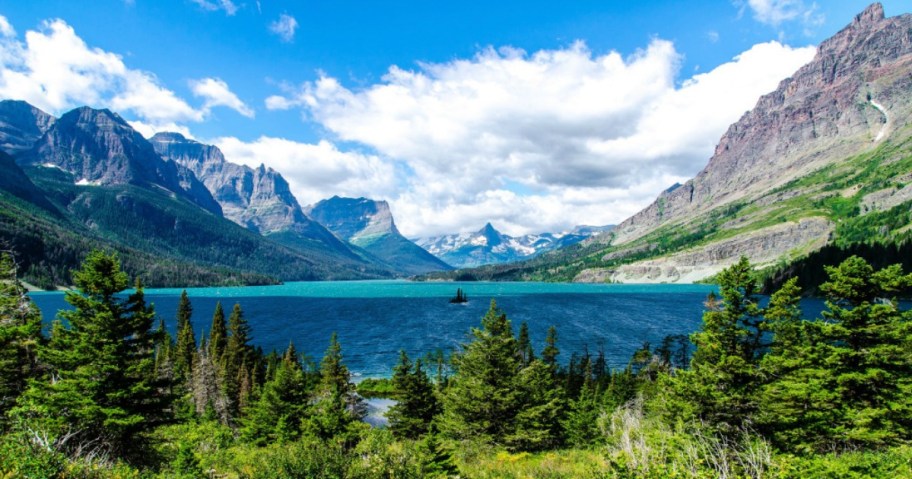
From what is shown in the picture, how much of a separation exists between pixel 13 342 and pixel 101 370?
422 inches

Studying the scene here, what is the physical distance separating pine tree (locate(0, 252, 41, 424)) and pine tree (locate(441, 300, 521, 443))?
94.3ft

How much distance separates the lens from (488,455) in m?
31.8

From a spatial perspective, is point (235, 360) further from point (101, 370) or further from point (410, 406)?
point (101, 370)

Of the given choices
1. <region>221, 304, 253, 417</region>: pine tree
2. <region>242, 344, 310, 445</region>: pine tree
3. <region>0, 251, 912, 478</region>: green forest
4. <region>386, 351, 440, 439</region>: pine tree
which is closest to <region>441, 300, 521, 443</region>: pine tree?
<region>0, 251, 912, 478</region>: green forest

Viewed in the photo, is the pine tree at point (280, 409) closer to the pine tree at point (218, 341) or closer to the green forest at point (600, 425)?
the green forest at point (600, 425)

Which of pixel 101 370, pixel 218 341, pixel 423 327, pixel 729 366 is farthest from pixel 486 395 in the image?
pixel 423 327

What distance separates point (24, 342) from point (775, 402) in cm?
4670

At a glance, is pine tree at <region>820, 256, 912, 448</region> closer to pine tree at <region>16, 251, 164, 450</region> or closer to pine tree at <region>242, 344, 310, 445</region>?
pine tree at <region>16, 251, 164, 450</region>

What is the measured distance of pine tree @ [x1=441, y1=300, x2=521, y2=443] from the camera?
3478cm

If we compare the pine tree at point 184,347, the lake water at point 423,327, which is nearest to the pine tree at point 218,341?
the pine tree at point 184,347

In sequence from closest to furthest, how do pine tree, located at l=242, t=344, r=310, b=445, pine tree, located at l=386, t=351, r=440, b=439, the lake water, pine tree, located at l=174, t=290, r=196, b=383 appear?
pine tree, located at l=386, t=351, r=440, b=439 < pine tree, located at l=242, t=344, r=310, b=445 < pine tree, located at l=174, t=290, r=196, b=383 < the lake water

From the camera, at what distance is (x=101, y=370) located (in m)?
A: 24.8

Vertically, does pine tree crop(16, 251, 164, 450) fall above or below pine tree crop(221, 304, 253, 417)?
above

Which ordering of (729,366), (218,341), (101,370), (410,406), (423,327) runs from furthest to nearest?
(423,327) < (218,341) < (410,406) < (101,370) < (729,366)
